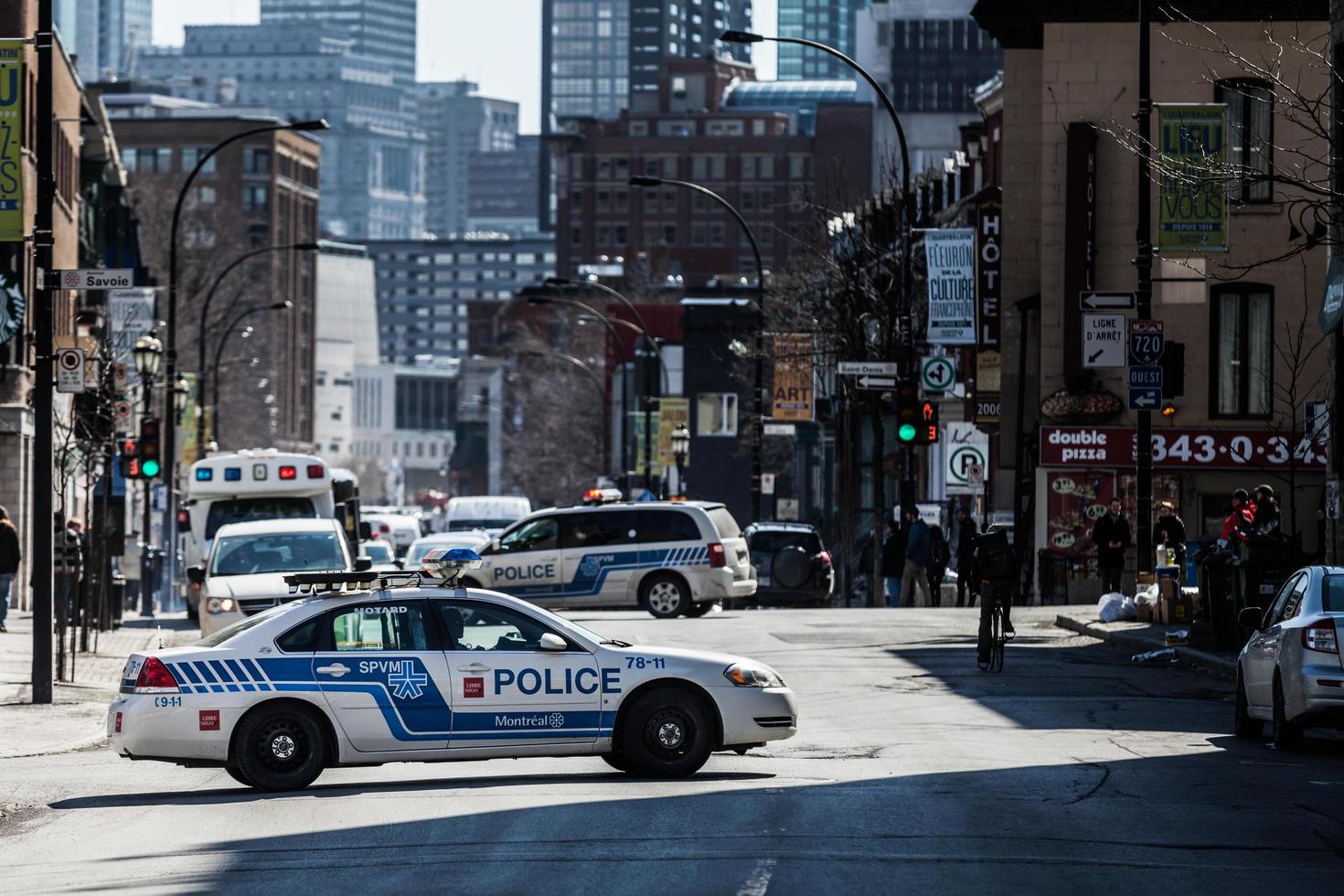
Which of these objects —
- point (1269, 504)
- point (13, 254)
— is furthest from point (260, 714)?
point (13, 254)

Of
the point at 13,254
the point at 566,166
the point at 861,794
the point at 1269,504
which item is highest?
the point at 566,166

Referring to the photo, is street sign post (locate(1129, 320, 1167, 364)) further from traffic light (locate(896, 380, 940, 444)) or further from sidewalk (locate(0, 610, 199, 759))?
sidewalk (locate(0, 610, 199, 759))

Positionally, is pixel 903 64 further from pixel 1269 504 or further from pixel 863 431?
pixel 1269 504

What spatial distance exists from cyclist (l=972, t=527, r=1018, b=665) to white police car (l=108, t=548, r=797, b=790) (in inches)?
351

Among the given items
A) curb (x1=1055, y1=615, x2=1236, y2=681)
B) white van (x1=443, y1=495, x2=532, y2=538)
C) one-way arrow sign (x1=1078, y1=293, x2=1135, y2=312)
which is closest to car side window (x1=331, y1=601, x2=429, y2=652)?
curb (x1=1055, y1=615, x2=1236, y2=681)

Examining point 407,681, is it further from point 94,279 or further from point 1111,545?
point 1111,545

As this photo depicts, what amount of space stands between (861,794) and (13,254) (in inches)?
1474

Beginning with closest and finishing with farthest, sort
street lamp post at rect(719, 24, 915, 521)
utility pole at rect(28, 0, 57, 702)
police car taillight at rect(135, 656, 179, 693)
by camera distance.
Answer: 1. police car taillight at rect(135, 656, 179, 693)
2. utility pole at rect(28, 0, 57, 702)
3. street lamp post at rect(719, 24, 915, 521)

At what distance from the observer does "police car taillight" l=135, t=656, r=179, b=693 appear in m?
14.8

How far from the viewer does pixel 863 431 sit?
234 feet

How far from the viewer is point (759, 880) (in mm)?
10695

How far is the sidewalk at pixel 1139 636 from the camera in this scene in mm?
24469

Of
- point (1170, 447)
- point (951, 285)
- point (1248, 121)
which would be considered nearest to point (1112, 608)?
point (1170, 447)

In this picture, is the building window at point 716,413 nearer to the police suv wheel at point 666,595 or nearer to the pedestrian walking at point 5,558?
the police suv wheel at point 666,595
